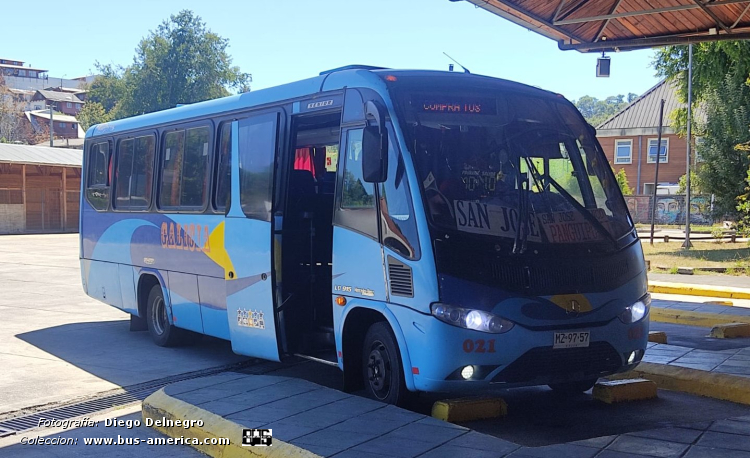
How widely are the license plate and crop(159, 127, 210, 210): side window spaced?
524 centimetres

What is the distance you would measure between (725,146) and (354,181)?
26.2 meters

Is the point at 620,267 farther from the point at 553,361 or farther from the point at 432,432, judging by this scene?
the point at 432,432

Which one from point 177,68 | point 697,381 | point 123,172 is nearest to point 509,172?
point 697,381

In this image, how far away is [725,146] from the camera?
30703mm

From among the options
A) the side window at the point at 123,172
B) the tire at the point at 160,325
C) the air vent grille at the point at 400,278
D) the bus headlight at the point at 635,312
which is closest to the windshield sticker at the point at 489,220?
the air vent grille at the point at 400,278

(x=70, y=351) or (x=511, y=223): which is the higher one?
(x=511, y=223)

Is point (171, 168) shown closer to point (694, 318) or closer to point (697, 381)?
point (697, 381)

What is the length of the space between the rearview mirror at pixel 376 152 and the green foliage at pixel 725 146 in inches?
1011

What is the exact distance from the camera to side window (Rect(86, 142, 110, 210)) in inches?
529

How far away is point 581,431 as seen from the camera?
277 inches

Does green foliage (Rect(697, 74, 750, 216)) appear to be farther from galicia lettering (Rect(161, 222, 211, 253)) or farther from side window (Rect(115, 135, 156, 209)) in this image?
galicia lettering (Rect(161, 222, 211, 253))

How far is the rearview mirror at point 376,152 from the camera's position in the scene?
7.38m

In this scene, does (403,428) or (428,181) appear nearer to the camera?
(403,428)

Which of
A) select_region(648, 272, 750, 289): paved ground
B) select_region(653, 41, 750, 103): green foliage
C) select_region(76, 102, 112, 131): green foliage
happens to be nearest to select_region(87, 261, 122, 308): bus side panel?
select_region(648, 272, 750, 289): paved ground
